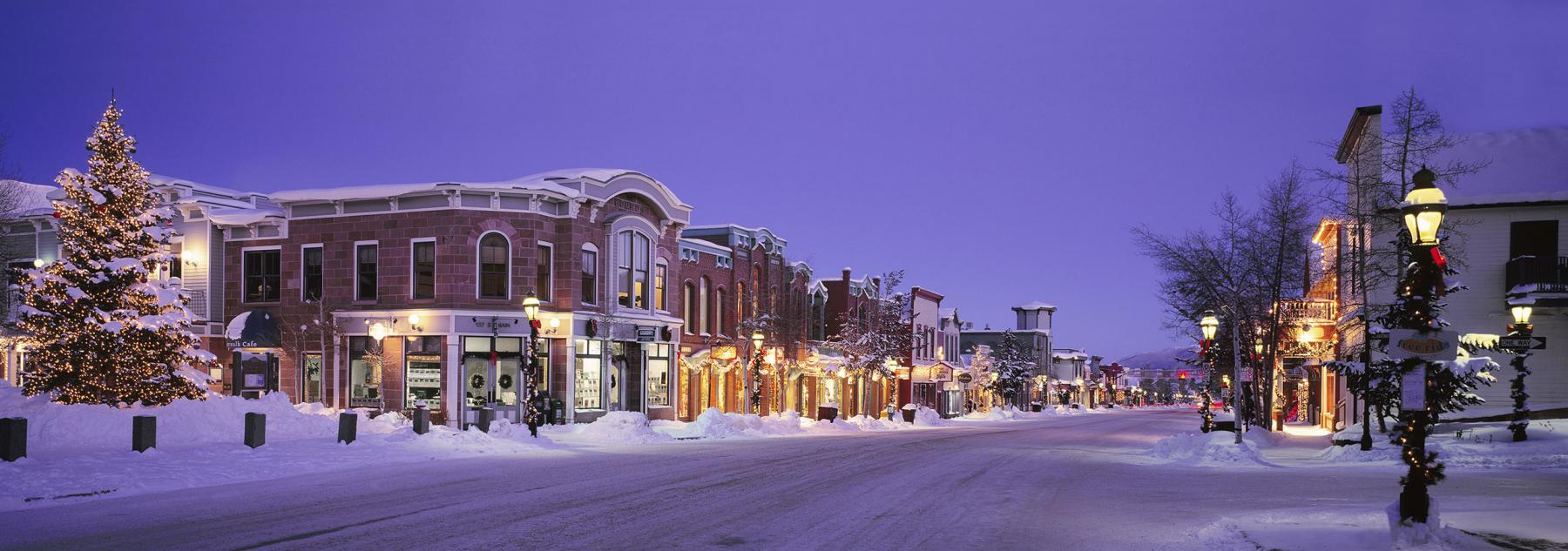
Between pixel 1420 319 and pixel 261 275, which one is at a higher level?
pixel 261 275

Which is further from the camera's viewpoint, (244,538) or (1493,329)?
(1493,329)

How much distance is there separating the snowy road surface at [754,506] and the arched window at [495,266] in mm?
14749

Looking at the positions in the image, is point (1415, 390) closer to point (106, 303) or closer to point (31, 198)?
point (106, 303)

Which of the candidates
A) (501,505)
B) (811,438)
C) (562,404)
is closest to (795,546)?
(501,505)

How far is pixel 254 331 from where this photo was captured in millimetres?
37469

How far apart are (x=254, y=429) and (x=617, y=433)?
34.3ft

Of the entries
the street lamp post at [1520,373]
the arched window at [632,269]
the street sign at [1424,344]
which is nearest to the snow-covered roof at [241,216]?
the arched window at [632,269]

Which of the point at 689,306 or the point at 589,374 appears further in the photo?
the point at 689,306

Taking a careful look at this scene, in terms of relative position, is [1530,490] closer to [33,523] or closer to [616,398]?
[33,523]

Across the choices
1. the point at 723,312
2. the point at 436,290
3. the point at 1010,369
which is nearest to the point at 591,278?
the point at 436,290

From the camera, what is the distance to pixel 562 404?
37.1 m

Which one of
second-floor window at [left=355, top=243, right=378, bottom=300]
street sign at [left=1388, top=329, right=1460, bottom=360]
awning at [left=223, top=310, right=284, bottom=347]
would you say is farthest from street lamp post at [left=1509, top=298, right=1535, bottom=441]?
awning at [left=223, top=310, right=284, bottom=347]

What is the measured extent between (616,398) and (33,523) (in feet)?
93.8

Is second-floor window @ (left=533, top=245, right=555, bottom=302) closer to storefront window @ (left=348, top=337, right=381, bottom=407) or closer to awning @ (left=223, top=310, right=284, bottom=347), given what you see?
storefront window @ (left=348, top=337, right=381, bottom=407)
